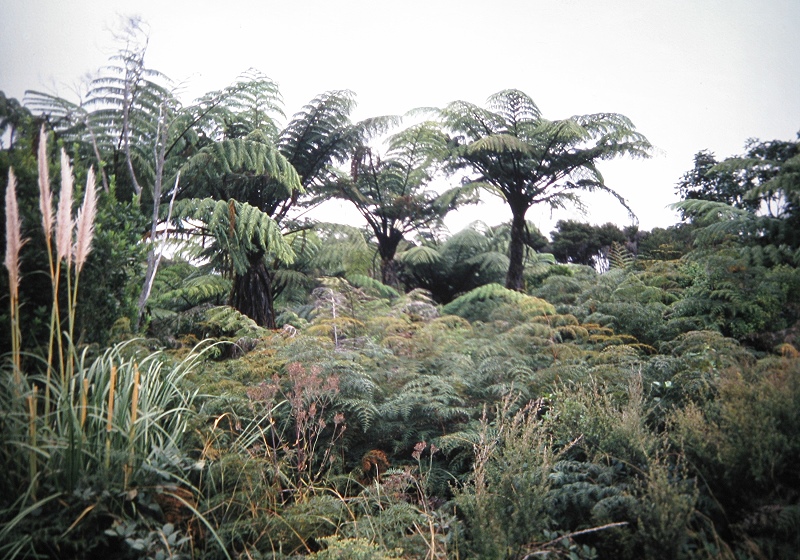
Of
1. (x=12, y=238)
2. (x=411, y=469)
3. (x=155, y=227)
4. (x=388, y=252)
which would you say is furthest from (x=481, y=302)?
(x=12, y=238)

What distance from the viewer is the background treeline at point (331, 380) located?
6.33 ft

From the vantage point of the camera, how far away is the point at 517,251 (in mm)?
6688

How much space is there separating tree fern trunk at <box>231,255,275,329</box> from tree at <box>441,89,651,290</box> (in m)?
3.02

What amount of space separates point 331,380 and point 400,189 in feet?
18.0

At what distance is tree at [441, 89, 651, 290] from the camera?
6461mm

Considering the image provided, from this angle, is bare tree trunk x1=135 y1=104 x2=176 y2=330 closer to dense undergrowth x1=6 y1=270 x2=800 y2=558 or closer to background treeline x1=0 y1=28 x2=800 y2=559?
background treeline x1=0 y1=28 x2=800 y2=559

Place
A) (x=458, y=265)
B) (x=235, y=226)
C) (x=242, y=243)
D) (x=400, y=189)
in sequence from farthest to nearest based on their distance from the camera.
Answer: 1. (x=458, y=265)
2. (x=400, y=189)
3. (x=242, y=243)
4. (x=235, y=226)

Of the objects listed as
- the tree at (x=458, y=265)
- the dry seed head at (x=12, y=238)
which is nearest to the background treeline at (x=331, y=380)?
the dry seed head at (x=12, y=238)

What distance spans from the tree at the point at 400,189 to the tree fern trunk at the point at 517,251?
750 mm

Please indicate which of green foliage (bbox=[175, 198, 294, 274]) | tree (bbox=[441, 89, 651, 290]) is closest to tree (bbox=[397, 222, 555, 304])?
tree (bbox=[441, 89, 651, 290])

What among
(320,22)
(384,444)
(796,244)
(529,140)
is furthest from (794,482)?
(529,140)

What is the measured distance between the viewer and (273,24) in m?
4.91

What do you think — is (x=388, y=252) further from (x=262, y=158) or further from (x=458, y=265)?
(x=262, y=158)

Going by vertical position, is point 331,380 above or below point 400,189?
Answer: below
